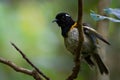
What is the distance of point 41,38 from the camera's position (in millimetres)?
3580

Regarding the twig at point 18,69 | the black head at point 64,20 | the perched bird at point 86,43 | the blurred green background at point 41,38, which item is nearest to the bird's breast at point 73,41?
the perched bird at point 86,43

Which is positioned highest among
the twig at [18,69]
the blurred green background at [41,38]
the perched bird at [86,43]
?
the twig at [18,69]

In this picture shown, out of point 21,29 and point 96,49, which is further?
point 21,29

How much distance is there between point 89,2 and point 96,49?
0.96 m

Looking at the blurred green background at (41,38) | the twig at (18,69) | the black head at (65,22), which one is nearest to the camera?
the twig at (18,69)

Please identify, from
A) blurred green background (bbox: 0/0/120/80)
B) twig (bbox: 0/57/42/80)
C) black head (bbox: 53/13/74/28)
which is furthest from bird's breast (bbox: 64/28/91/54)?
twig (bbox: 0/57/42/80)

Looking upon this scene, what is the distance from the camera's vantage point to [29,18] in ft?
12.5

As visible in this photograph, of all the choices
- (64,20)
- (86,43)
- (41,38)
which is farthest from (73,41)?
(41,38)

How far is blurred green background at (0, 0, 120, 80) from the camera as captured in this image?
346 cm

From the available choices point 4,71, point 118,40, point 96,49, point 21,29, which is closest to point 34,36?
point 21,29

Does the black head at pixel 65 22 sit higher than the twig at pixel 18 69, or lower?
lower

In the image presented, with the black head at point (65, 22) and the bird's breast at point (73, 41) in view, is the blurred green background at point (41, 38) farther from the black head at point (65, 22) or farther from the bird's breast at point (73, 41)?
the bird's breast at point (73, 41)

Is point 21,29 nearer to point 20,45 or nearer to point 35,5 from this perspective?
point 20,45

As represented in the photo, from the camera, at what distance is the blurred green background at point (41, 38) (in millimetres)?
3457
